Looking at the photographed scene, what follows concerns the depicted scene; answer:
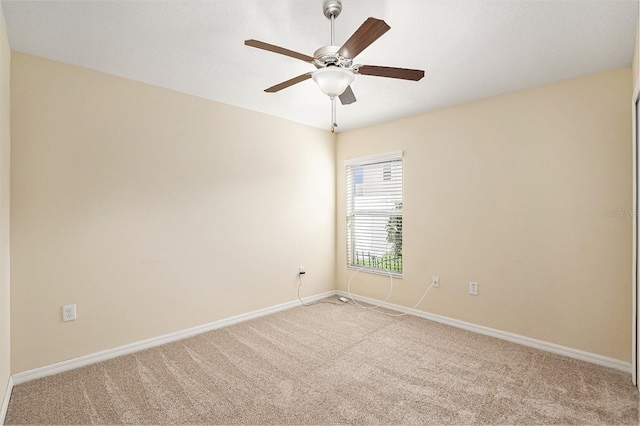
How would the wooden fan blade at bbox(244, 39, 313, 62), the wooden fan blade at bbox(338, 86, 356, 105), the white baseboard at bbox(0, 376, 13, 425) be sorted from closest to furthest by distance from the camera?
1. the wooden fan blade at bbox(244, 39, 313, 62)
2. the white baseboard at bbox(0, 376, 13, 425)
3. the wooden fan blade at bbox(338, 86, 356, 105)

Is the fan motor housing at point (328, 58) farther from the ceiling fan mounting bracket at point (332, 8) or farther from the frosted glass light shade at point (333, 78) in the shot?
the ceiling fan mounting bracket at point (332, 8)

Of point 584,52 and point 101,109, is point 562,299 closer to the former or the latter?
point 584,52

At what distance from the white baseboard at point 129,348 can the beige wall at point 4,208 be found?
0.19m

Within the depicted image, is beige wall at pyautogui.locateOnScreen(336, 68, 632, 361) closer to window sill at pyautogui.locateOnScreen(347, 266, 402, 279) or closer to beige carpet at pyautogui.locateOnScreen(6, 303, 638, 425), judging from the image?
window sill at pyautogui.locateOnScreen(347, 266, 402, 279)

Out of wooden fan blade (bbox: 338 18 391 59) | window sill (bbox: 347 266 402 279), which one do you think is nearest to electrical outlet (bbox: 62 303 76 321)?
wooden fan blade (bbox: 338 18 391 59)

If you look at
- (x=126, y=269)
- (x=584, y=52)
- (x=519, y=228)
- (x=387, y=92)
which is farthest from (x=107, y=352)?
(x=584, y=52)

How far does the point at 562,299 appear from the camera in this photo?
2.77 m

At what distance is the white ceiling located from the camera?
183 centimetres

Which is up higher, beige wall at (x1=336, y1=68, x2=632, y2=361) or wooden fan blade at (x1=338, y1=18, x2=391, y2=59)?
wooden fan blade at (x1=338, y1=18, x2=391, y2=59)

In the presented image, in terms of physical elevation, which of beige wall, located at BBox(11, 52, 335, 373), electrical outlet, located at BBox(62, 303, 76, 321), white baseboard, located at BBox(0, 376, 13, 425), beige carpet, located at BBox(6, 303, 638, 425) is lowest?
beige carpet, located at BBox(6, 303, 638, 425)

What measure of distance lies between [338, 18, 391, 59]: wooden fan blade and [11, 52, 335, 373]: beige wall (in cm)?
200

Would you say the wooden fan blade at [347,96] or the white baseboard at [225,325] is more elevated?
the wooden fan blade at [347,96]

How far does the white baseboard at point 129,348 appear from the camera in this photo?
234cm

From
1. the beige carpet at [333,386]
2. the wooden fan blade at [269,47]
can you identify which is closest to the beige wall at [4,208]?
the beige carpet at [333,386]
